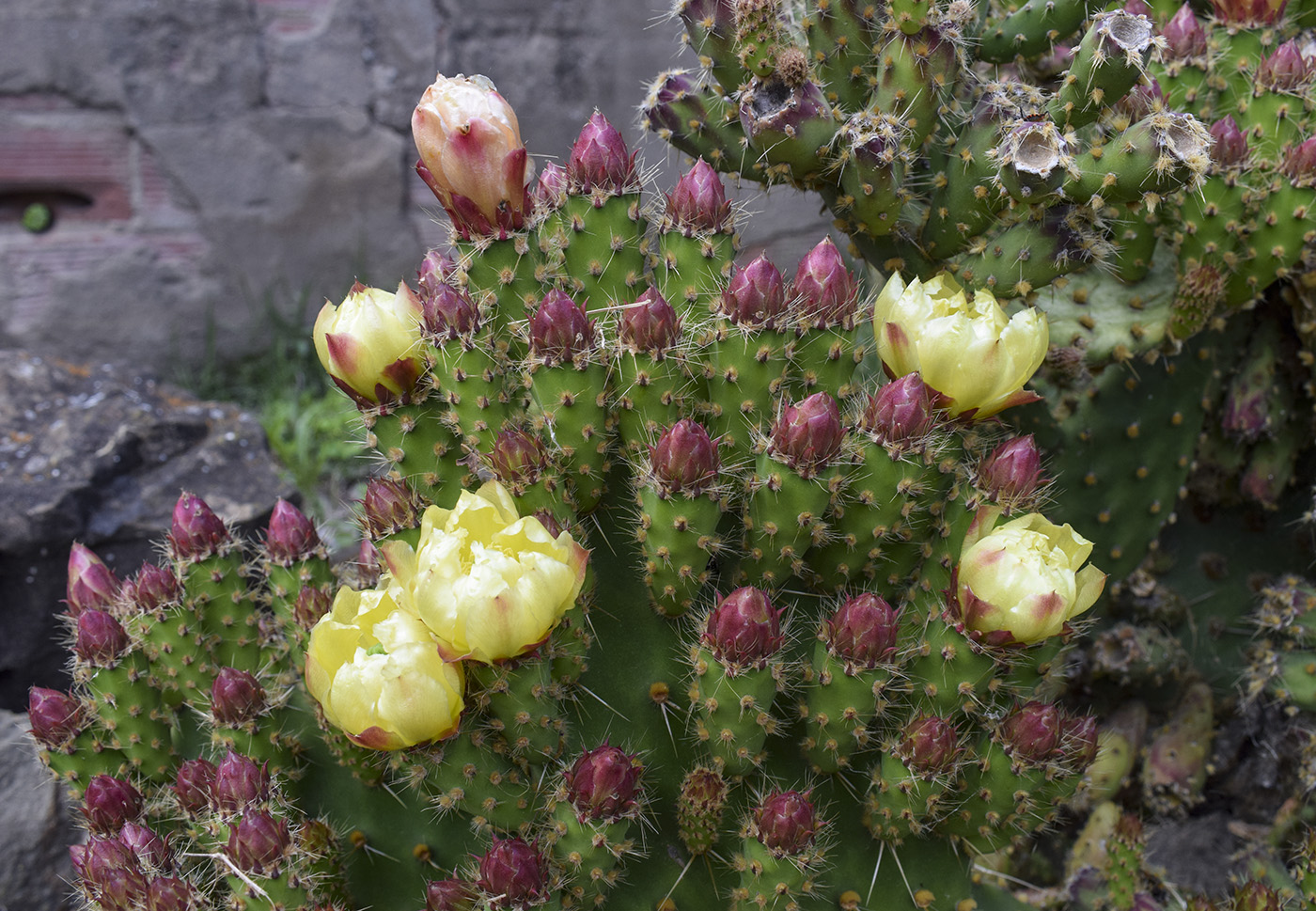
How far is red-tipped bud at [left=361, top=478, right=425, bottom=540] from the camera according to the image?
987mm

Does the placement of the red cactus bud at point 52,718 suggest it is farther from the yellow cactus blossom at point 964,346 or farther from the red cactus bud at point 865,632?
the yellow cactus blossom at point 964,346

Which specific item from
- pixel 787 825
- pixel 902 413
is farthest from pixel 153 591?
pixel 902 413

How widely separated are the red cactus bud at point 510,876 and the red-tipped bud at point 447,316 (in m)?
0.50

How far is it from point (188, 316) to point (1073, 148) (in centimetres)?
360

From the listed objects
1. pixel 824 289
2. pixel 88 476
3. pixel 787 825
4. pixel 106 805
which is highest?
pixel 824 289

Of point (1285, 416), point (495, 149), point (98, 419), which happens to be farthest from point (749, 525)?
point (98, 419)

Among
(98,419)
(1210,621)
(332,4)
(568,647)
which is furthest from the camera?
(332,4)

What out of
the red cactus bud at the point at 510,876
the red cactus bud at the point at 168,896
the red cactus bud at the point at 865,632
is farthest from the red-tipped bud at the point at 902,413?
the red cactus bud at the point at 168,896

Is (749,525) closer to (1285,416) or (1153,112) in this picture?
(1153,112)

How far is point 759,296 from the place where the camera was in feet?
3.14

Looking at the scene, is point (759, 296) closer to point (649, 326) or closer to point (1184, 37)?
point (649, 326)

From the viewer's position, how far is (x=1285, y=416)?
5.12ft

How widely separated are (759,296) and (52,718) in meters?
0.93

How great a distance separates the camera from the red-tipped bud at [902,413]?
3.02ft
